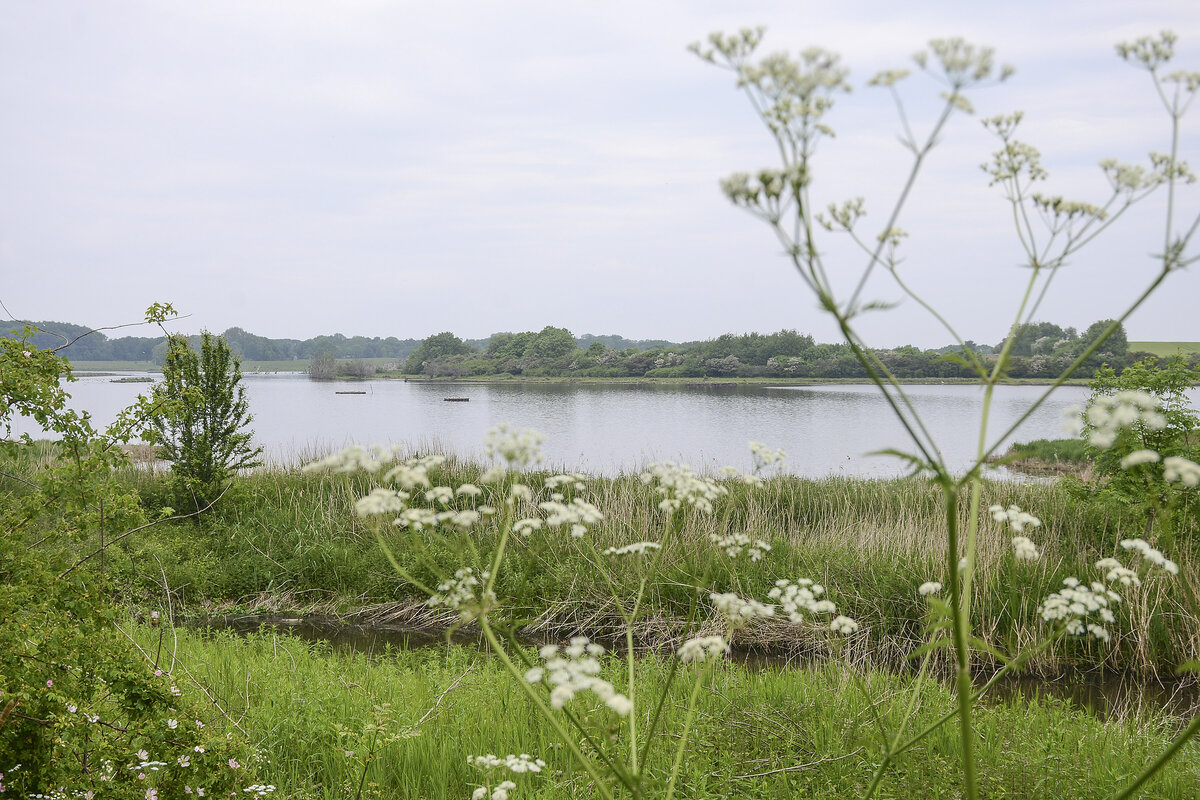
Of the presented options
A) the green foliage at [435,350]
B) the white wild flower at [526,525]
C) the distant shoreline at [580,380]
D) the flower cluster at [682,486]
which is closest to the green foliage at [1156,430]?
the flower cluster at [682,486]

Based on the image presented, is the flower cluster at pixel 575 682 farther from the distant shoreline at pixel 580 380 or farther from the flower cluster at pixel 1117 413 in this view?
the distant shoreline at pixel 580 380

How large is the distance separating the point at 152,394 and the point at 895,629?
23.0 feet

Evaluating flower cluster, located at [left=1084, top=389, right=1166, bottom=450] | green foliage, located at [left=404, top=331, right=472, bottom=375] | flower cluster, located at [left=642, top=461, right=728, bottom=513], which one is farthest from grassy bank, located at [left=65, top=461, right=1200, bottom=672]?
green foliage, located at [left=404, top=331, right=472, bottom=375]

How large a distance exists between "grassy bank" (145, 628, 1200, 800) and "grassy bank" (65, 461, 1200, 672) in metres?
1.47

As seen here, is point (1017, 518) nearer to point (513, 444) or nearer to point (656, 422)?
point (513, 444)

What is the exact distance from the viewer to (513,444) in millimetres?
1920

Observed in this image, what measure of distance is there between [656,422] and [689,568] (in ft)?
112

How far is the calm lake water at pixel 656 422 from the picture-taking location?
26.7 m

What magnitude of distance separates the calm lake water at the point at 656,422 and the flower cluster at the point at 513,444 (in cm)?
1451

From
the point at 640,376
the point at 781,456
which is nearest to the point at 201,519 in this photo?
the point at 781,456

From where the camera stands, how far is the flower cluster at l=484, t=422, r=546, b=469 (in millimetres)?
1909

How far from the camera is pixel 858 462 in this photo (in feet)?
96.9

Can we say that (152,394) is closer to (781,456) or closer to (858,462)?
(781,456)

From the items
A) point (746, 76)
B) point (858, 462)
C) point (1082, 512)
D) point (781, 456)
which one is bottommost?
point (858, 462)
